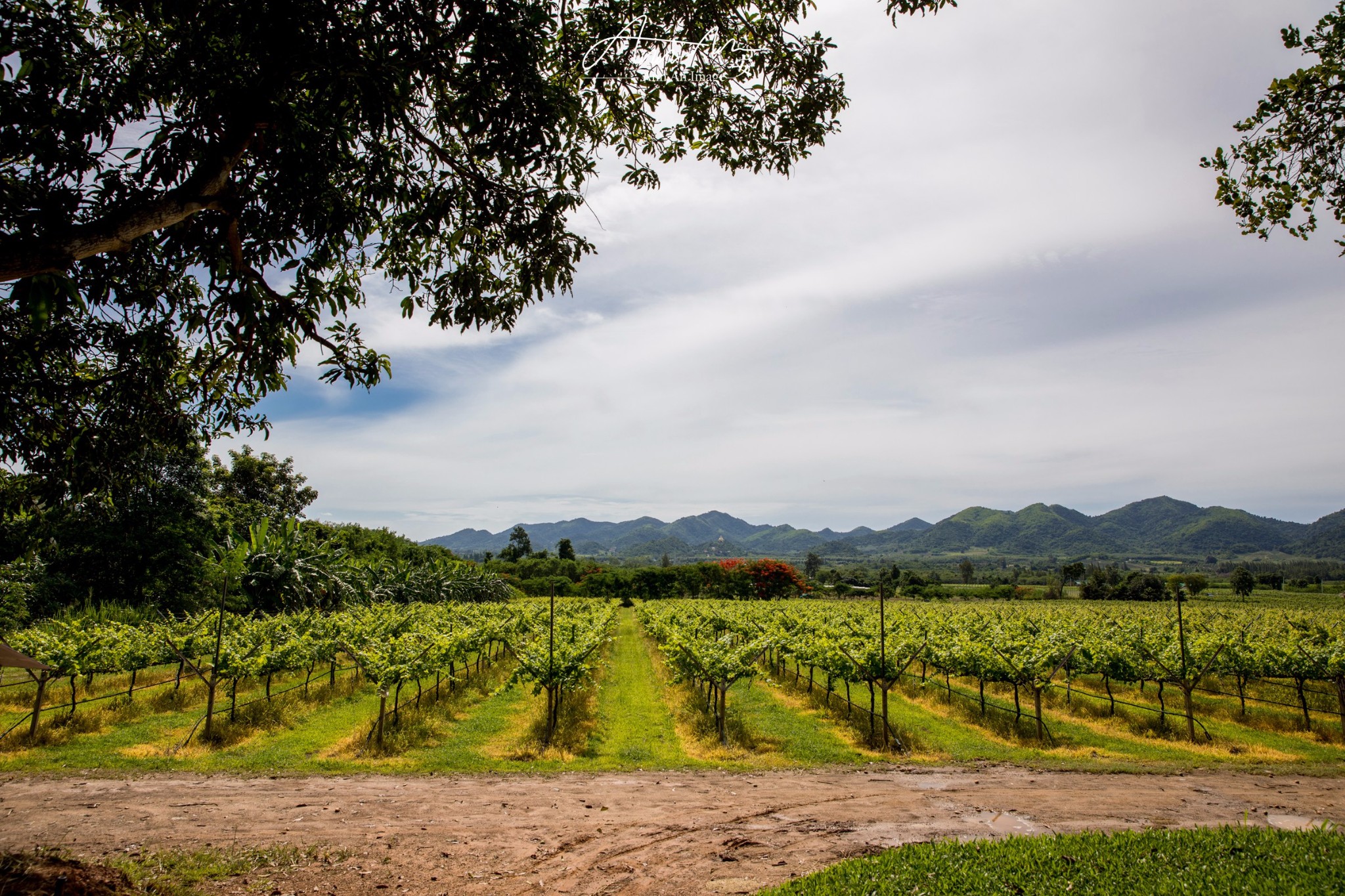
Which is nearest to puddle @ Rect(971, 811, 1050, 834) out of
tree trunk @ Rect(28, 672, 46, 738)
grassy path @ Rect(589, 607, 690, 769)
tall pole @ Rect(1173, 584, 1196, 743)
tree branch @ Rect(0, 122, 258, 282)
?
grassy path @ Rect(589, 607, 690, 769)

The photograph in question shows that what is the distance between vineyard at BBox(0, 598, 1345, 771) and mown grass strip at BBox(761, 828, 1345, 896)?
249 inches

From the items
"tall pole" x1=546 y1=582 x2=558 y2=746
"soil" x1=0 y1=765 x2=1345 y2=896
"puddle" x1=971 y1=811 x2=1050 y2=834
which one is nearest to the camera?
"soil" x1=0 y1=765 x2=1345 y2=896

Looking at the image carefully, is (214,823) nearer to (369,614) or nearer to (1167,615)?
(369,614)

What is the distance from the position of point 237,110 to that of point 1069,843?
1086cm

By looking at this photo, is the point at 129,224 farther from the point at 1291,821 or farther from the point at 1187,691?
the point at 1187,691

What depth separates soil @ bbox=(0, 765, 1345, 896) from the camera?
6902 millimetres

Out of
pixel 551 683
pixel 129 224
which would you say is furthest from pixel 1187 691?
pixel 129 224

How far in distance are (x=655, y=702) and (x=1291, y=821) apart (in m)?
14.1

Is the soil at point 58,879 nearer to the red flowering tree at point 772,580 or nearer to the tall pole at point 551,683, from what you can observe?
the tall pole at point 551,683

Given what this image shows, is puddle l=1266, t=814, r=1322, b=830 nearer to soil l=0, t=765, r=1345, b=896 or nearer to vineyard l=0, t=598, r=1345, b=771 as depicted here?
soil l=0, t=765, r=1345, b=896

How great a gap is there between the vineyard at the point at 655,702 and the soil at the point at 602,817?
53.3 inches

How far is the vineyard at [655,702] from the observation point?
12688mm

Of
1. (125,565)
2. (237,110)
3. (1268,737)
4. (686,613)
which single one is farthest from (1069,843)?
(125,565)

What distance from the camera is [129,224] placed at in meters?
4.17
